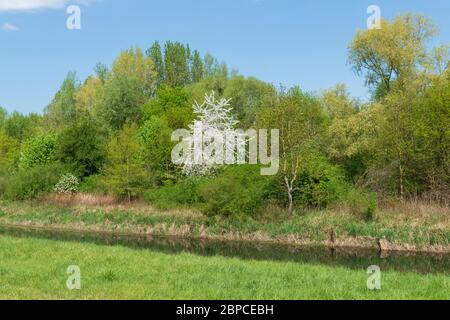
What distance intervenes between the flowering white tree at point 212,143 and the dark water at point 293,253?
32.0ft

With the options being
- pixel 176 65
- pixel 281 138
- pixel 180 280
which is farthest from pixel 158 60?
pixel 180 280

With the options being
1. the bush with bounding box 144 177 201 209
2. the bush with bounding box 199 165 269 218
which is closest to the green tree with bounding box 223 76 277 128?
the bush with bounding box 144 177 201 209

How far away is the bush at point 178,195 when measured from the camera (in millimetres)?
38844

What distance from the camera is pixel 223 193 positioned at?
33094mm

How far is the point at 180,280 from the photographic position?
13.0 m

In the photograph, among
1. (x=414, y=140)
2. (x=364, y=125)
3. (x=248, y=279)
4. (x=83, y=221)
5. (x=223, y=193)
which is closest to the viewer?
(x=248, y=279)

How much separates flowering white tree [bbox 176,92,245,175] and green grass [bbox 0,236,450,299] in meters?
23.0

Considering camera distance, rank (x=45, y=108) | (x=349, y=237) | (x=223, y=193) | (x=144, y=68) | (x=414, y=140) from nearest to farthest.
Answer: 1. (x=349, y=237)
2. (x=223, y=193)
3. (x=414, y=140)
4. (x=144, y=68)
5. (x=45, y=108)

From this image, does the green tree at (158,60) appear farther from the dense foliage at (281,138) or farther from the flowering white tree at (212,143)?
the flowering white tree at (212,143)

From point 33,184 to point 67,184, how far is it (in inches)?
117

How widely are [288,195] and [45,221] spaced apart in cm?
1828

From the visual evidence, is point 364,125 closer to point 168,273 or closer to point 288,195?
point 288,195

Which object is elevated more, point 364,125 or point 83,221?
point 364,125

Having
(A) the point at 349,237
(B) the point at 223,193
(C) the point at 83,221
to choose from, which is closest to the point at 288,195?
(B) the point at 223,193
